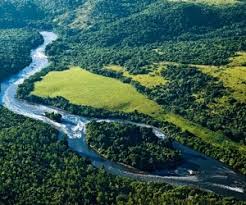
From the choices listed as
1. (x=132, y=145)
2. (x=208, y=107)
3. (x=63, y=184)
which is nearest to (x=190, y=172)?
(x=132, y=145)

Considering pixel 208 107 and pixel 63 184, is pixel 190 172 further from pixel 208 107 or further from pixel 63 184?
pixel 208 107

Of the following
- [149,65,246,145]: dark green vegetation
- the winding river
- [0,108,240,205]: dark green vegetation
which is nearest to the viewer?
[0,108,240,205]: dark green vegetation

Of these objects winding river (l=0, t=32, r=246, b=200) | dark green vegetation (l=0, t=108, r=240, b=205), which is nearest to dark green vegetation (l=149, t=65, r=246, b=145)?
winding river (l=0, t=32, r=246, b=200)

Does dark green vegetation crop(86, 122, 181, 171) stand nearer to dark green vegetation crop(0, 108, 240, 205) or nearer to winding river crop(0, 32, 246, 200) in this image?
winding river crop(0, 32, 246, 200)

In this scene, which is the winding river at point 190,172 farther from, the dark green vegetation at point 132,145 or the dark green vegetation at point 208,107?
the dark green vegetation at point 208,107

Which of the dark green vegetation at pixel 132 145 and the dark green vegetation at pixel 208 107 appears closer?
the dark green vegetation at pixel 132 145

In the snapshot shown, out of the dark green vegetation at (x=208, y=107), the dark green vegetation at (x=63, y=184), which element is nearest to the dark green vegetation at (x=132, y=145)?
the dark green vegetation at (x=63, y=184)
